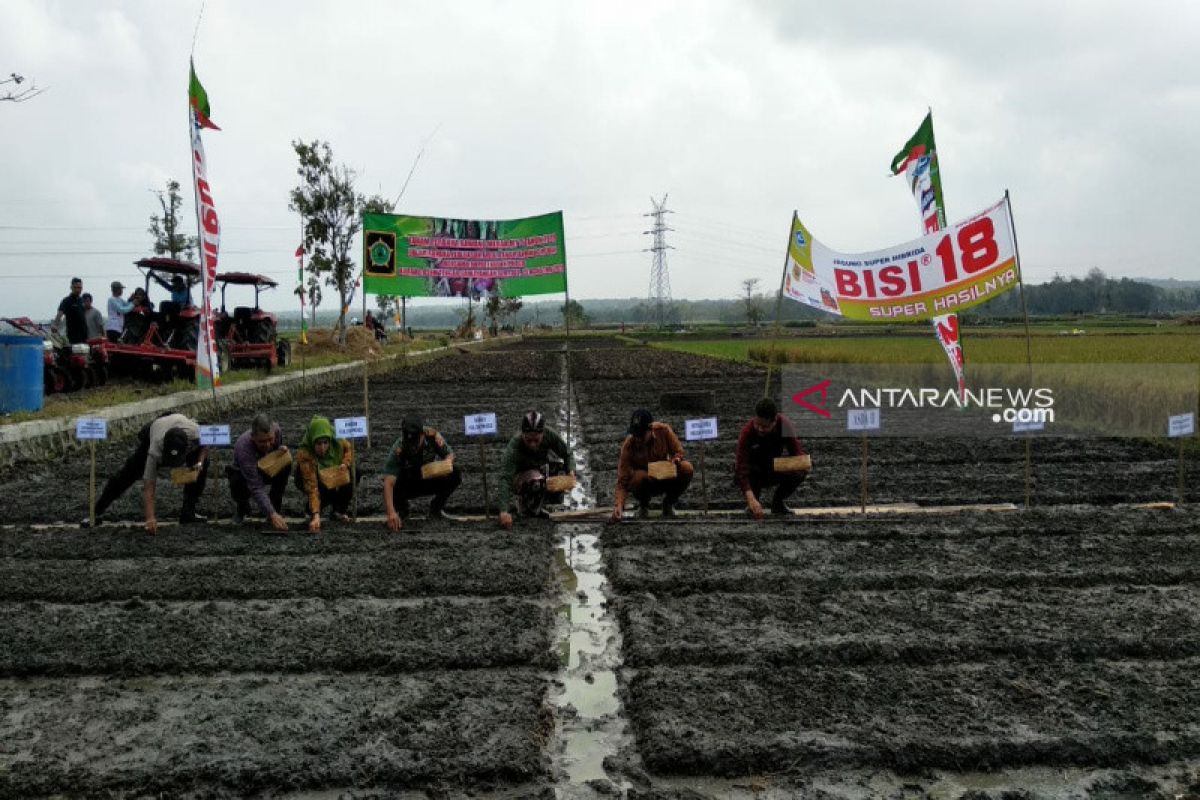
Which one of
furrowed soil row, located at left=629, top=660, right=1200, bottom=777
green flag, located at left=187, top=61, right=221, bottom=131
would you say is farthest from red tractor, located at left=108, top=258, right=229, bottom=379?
furrowed soil row, located at left=629, top=660, right=1200, bottom=777

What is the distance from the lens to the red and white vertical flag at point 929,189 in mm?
9953

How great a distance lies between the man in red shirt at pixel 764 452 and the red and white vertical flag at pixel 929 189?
168 inches

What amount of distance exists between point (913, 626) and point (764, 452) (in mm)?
2371

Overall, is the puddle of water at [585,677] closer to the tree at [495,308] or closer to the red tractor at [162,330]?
the red tractor at [162,330]

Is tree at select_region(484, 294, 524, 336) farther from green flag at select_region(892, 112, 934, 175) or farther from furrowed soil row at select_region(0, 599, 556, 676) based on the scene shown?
furrowed soil row at select_region(0, 599, 556, 676)

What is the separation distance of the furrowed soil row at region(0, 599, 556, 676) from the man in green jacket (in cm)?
159

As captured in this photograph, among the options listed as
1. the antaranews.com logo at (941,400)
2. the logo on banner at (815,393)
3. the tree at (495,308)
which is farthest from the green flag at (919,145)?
the tree at (495,308)

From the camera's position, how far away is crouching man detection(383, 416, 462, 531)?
613 cm

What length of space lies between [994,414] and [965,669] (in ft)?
33.9

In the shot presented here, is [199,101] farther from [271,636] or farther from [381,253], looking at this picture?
[271,636]

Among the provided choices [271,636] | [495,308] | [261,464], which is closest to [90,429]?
[261,464]

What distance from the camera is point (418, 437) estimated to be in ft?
20.3

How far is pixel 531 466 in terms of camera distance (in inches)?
256

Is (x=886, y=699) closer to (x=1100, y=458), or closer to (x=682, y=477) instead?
(x=682, y=477)
